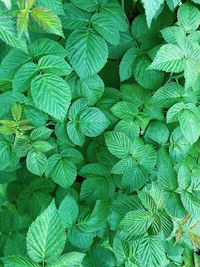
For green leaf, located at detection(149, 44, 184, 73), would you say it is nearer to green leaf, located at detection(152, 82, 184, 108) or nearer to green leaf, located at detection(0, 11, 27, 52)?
green leaf, located at detection(152, 82, 184, 108)

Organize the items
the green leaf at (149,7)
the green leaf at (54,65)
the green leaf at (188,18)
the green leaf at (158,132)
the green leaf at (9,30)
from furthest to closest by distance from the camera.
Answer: the green leaf at (158,132)
the green leaf at (188,18)
the green leaf at (54,65)
the green leaf at (9,30)
the green leaf at (149,7)

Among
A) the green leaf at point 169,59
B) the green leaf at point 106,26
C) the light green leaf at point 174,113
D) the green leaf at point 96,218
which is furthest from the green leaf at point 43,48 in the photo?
the green leaf at point 96,218

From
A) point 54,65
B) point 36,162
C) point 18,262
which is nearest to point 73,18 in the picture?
point 54,65

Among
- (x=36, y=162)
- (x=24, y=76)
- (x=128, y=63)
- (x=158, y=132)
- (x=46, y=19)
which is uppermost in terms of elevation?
(x=46, y=19)

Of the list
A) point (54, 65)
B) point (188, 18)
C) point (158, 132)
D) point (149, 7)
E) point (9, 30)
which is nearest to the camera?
point (149, 7)

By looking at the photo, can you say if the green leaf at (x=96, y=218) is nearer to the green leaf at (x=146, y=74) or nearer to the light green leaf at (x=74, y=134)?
the light green leaf at (x=74, y=134)

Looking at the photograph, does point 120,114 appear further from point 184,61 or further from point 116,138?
point 184,61

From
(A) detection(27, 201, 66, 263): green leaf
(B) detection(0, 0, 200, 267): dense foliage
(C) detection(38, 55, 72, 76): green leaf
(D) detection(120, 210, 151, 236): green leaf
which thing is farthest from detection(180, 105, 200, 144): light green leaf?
(A) detection(27, 201, 66, 263): green leaf

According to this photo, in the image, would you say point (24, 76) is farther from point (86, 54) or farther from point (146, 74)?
point (146, 74)
